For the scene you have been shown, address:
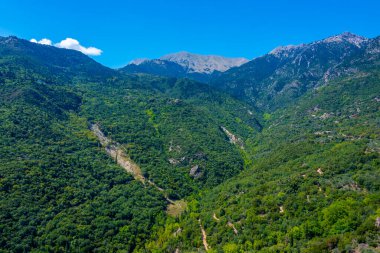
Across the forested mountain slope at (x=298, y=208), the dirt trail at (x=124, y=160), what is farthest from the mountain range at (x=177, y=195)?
the dirt trail at (x=124, y=160)

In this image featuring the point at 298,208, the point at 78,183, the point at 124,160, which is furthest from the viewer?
the point at 124,160

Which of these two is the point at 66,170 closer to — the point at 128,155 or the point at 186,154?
the point at 128,155

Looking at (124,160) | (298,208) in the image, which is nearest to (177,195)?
(124,160)

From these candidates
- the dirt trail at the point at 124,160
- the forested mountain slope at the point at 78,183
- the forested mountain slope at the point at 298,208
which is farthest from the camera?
the dirt trail at the point at 124,160

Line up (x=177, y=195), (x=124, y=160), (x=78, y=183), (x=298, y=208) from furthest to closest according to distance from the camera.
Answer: (x=124, y=160) < (x=177, y=195) < (x=78, y=183) < (x=298, y=208)

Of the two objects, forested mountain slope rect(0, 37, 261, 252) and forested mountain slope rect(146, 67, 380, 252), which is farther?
forested mountain slope rect(0, 37, 261, 252)

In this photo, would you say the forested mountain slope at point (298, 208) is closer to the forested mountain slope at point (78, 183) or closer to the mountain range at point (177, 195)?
the mountain range at point (177, 195)

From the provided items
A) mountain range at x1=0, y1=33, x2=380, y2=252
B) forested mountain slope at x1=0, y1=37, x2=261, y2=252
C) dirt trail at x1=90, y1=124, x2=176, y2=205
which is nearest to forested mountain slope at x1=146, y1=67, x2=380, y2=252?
mountain range at x1=0, y1=33, x2=380, y2=252

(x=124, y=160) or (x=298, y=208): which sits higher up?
(x=124, y=160)

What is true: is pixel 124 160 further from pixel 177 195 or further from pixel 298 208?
pixel 298 208

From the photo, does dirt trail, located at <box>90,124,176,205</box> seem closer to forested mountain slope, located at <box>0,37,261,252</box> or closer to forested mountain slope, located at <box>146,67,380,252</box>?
forested mountain slope, located at <box>0,37,261,252</box>

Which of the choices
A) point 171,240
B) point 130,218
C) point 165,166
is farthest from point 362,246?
point 165,166
